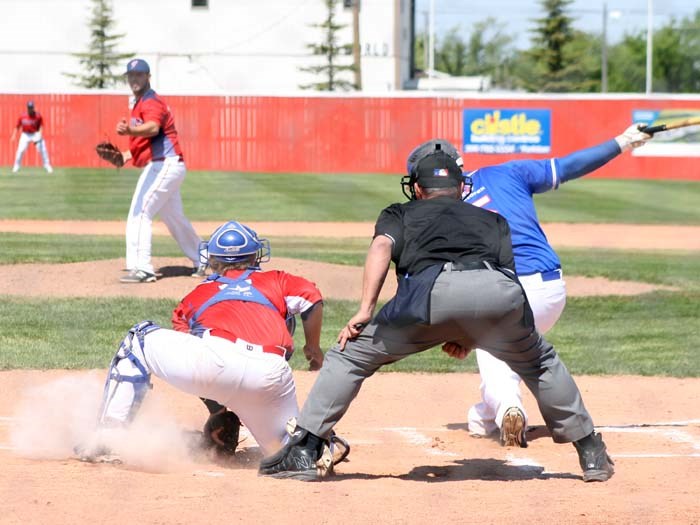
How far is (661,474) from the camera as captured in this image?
17.6ft

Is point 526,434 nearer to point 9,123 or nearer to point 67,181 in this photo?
point 67,181

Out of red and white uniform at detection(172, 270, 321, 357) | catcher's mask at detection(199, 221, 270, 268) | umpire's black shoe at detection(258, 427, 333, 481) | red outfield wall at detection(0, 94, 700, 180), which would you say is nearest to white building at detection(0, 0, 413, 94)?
red outfield wall at detection(0, 94, 700, 180)

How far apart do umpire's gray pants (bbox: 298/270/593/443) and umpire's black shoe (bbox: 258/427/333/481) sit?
76mm

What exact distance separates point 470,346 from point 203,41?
3330cm

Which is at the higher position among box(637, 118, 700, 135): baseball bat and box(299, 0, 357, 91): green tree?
box(299, 0, 357, 91): green tree

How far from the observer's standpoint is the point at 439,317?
4.67m

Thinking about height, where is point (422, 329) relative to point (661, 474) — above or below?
above

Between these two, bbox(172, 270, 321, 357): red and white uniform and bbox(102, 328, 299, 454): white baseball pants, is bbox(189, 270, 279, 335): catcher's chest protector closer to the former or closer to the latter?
bbox(172, 270, 321, 357): red and white uniform

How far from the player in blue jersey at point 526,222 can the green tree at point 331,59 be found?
30933mm

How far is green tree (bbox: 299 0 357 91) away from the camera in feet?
123

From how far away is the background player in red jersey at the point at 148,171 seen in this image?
1057 cm

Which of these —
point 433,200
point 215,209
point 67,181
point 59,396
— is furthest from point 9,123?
point 433,200

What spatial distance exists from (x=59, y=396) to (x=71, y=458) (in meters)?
1.26

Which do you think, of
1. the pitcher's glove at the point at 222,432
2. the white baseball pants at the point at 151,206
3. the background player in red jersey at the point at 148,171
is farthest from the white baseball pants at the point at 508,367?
the white baseball pants at the point at 151,206
